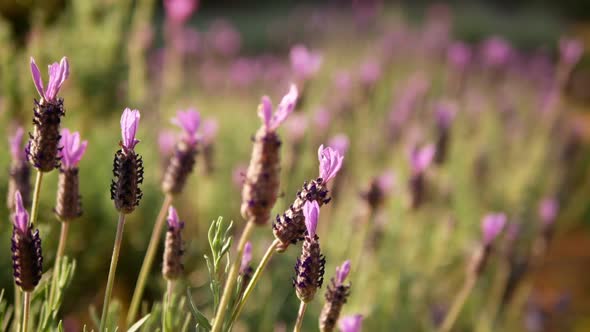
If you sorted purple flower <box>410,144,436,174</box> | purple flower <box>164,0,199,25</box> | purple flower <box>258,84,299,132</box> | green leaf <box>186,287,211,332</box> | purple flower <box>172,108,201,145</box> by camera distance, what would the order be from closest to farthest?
purple flower <box>258,84,299,132</box>
green leaf <box>186,287,211,332</box>
purple flower <box>172,108,201,145</box>
purple flower <box>410,144,436,174</box>
purple flower <box>164,0,199,25</box>

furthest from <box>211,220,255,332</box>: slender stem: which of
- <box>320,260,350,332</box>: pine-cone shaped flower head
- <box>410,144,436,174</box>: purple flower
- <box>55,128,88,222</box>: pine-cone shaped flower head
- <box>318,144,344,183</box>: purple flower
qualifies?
<box>410,144,436,174</box>: purple flower

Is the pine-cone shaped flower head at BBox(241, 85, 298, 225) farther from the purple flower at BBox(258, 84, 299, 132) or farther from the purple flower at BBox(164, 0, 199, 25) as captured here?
the purple flower at BBox(164, 0, 199, 25)

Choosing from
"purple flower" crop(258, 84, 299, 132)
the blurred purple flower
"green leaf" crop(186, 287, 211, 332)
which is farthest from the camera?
the blurred purple flower

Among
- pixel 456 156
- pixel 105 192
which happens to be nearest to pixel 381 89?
pixel 456 156

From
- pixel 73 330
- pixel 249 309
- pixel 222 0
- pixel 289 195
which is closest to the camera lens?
pixel 73 330

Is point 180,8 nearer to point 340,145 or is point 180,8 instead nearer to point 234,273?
point 340,145

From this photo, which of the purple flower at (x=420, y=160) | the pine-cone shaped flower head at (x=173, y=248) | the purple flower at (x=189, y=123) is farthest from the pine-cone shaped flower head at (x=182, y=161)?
the purple flower at (x=420, y=160)

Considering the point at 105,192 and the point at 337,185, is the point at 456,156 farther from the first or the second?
the point at 105,192

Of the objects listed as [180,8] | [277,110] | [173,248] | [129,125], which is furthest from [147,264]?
[180,8]
